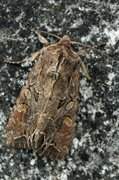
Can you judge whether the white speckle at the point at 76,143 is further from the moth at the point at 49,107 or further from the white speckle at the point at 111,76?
the white speckle at the point at 111,76

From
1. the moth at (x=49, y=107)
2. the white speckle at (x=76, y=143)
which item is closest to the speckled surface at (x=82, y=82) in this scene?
the white speckle at (x=76, y=143)

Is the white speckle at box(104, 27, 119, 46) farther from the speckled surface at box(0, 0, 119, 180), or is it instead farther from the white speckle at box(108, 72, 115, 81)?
the white speckle at box(108, 72, 115, 81)

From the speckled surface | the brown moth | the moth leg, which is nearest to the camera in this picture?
the brown moth

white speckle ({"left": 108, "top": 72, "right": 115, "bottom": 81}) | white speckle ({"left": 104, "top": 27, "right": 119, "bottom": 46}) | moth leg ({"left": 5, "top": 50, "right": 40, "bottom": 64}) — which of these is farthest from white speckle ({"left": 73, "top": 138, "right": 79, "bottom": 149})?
Answer: white speckle ({"left": 104, "top": 27, "right": 119, "bottom": 46})

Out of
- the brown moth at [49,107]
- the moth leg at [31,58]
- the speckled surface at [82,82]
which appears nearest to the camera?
the brown moth at [49,107]

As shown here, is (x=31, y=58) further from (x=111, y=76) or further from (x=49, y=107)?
(x=111, y=76)

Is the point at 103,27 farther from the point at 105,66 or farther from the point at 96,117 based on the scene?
the point at 96,117

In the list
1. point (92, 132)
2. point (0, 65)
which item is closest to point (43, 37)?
point (0, 65)
